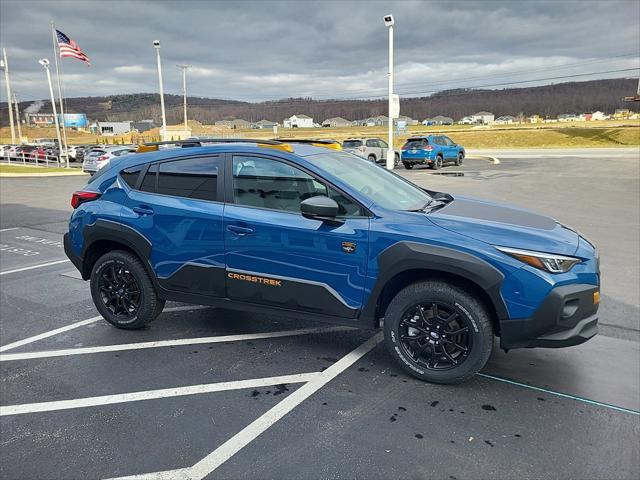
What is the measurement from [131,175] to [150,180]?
24 cm

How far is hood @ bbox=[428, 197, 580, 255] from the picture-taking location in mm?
3242

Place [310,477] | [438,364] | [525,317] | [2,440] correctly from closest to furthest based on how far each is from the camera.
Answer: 1. [310,477]
2. [2,440]
3. [525,317]
4. [438,364]

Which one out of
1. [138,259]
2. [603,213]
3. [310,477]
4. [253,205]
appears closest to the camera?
[310,477]

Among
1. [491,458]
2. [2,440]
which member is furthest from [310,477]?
[2,440]

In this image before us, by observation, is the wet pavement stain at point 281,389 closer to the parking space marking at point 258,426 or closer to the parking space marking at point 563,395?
the parking space marking at point 258,426

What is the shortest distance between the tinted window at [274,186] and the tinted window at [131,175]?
3.42ft

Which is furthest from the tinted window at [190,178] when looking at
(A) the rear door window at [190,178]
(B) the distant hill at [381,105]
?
(B) the distant hill at [381,105]

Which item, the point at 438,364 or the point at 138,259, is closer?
the point at 438,364

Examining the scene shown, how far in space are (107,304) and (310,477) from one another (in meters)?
2.90

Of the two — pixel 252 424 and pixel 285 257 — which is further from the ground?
pixel 285 257

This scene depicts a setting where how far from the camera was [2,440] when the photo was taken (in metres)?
2.95

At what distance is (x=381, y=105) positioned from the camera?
180625mm

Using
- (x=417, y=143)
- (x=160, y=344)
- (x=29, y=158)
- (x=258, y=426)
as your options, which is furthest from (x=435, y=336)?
(x=29, y=158)

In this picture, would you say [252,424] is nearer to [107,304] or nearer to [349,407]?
[349,407]
